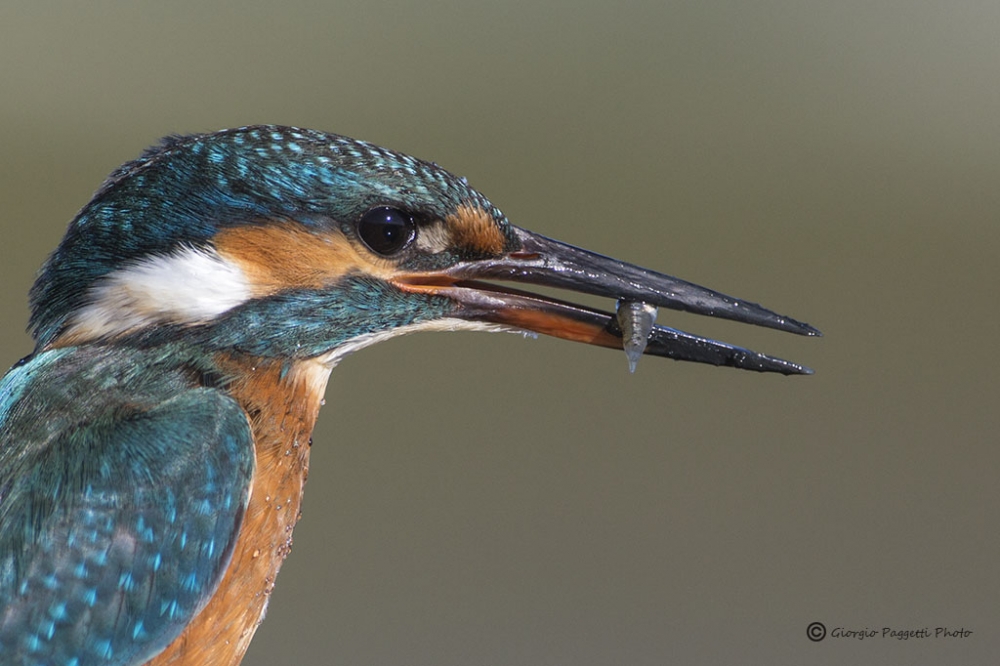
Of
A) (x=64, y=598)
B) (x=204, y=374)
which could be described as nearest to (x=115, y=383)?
(x=204, y=374)

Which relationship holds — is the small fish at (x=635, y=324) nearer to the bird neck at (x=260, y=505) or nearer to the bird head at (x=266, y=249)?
the bird head at (x=266, y=249)

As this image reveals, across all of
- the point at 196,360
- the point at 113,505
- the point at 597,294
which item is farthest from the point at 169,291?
the point at 597,294

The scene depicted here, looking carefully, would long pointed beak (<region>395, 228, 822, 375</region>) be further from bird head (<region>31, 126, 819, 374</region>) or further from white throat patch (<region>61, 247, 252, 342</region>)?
white throat patch (<region>61, 247, 252, 342</region>)

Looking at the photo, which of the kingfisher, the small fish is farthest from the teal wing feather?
the small fish

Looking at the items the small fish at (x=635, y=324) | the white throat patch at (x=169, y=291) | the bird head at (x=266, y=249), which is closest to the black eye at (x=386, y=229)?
the bird head at (x=266, y=249)

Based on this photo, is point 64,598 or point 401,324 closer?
point 64,598

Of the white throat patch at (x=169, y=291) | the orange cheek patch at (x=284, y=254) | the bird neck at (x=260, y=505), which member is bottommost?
the bird neck at (x=260, y=505)

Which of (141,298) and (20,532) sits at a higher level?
(141,298)

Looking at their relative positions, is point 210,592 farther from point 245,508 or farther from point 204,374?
point 204,374

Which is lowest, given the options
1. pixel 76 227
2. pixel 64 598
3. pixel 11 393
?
pixel 64 598
